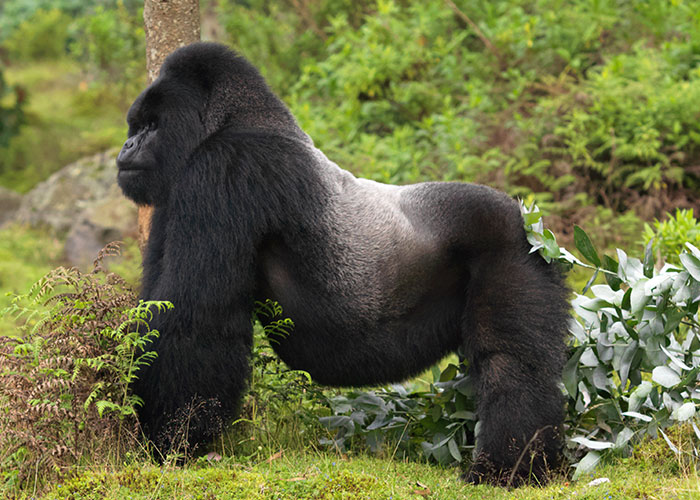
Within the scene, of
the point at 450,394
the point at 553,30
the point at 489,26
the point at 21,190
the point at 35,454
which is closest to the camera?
the point at 35,454

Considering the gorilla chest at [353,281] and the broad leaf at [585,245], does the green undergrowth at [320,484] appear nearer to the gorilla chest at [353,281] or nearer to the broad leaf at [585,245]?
the gorilla chest at [353,281]

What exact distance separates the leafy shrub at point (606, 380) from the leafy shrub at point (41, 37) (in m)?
15.2

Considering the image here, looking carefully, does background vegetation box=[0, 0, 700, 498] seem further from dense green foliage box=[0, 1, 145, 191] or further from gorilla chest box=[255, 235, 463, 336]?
gorilla chest box=[255, 235, 463, 336]

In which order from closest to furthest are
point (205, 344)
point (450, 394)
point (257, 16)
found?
point (205, 344) < point (450, 394) < point (257, 16)

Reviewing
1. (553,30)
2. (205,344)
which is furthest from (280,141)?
(553,30)

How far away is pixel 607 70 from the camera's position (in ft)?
21.9

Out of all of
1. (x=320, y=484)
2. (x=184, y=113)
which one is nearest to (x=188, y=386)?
(x=320, y=484)

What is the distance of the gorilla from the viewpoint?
9.18 feet

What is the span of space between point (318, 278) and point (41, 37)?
623 inches

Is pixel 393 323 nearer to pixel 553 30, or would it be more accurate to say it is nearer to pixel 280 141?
pixel 280 141

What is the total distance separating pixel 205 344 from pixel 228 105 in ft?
3.51

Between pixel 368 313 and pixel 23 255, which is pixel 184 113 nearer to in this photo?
pixel 368 313

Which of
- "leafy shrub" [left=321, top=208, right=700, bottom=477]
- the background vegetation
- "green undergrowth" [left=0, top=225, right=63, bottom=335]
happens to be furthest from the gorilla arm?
"green undergrowth" [left=0, top=225, right=63, bottom=335]

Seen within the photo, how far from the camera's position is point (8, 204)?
9883 millimetres
